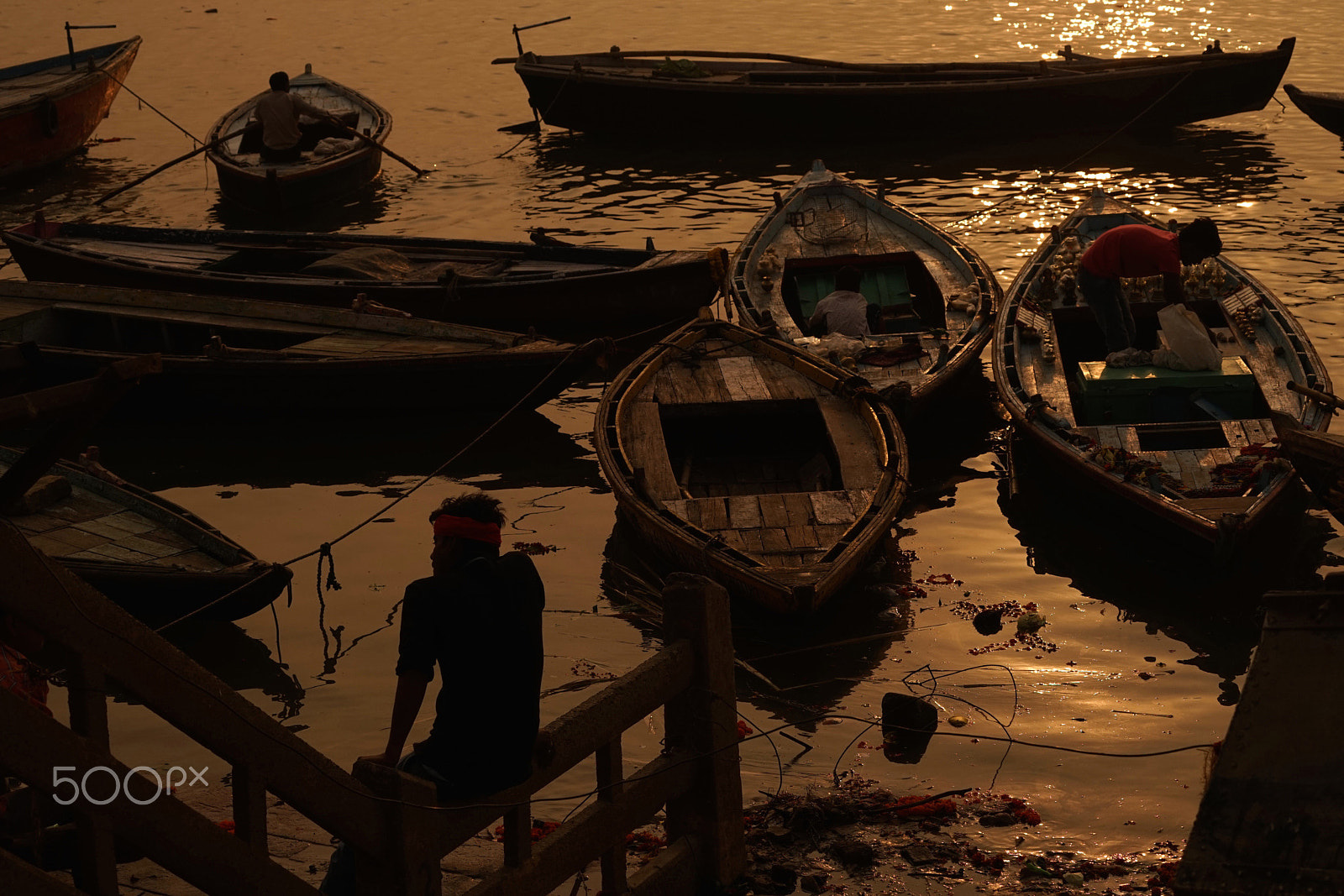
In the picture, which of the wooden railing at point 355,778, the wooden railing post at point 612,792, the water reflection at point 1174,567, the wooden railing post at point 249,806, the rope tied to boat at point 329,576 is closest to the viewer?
the wooden railing at point 355,778

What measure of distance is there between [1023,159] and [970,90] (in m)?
1.35

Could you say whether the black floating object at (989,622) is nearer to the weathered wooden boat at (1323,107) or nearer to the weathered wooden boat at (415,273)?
the weathered wooden boat at (415,273)

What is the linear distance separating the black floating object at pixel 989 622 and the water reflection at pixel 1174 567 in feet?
2.69

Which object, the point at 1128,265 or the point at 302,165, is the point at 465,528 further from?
the point at 302,165

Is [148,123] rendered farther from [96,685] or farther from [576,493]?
[96,685]

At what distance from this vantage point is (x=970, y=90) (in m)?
21.4

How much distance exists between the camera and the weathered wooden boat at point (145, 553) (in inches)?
331

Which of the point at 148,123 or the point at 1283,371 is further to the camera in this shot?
the point at 148,123

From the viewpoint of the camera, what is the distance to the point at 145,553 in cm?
874

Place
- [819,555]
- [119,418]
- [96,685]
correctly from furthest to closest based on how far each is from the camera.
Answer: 1. [119,418]
2. [819,555]
3. [96,685]

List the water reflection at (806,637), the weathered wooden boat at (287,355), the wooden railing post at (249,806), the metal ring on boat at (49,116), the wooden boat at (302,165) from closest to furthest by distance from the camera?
the wooden railing post at (249,806) < the water reflection at (806,637) < the weathered wooden boat at (287,355) < the wooden boat at (302,165) < the metal ring on boat at (49,116)

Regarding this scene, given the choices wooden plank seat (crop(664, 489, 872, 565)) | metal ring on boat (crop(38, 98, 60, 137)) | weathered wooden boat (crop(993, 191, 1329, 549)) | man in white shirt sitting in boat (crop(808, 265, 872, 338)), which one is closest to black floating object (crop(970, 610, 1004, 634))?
wooden plank seat (crop(664, 489, 872, 565))

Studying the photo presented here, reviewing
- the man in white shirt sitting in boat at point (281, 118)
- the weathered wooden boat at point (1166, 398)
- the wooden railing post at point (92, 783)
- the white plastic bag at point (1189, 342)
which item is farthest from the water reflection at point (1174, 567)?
the man in white shirt sitting in boat at point (281, 118)

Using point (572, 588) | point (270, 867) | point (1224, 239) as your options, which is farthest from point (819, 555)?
point (1224, 239)
